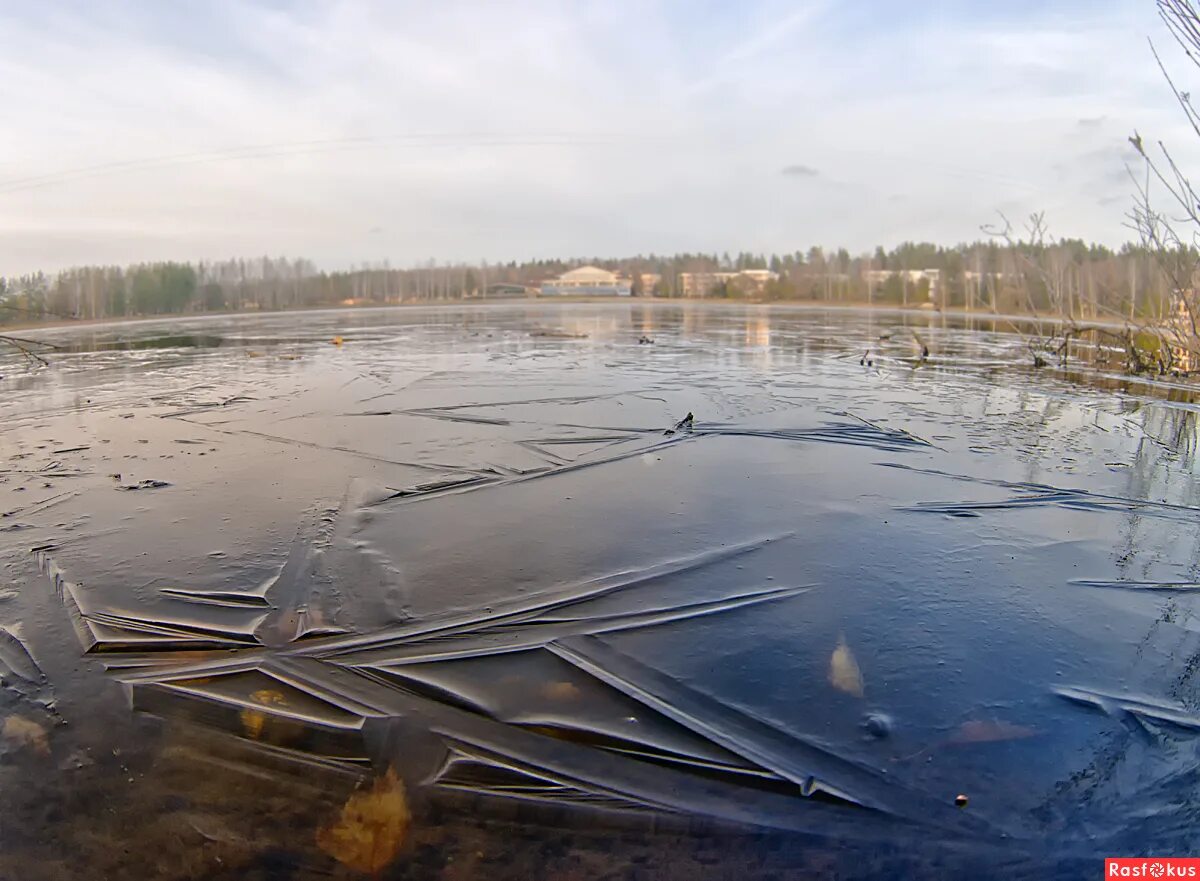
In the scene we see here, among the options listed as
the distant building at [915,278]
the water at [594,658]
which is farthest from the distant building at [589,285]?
the water at [594,658]

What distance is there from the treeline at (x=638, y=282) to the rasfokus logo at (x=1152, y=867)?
139 ft

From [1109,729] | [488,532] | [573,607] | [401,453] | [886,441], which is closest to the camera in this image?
[1109,729]

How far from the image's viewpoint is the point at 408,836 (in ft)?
9.49

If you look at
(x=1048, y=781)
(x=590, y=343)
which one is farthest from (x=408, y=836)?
(x=590, y=343)

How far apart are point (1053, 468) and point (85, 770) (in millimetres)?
9017

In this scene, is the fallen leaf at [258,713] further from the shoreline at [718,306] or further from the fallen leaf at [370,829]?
the shoreline at [718,306]

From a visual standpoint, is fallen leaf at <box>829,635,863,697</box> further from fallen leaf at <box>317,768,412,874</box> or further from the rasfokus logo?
fallen leaf at <box>317,768,412,874</box>

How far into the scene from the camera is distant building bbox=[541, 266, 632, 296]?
137 meters

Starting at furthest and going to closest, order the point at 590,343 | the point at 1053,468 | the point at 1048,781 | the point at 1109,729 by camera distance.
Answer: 1. the point at 590,343
2. the point at 1053,468
3. the point at 1109,729
4. the point at 1048,781

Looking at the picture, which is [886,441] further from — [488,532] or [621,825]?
[621,825]

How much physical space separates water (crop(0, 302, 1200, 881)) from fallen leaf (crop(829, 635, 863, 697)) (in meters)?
0.03

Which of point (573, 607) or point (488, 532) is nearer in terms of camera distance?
point (573, 607)

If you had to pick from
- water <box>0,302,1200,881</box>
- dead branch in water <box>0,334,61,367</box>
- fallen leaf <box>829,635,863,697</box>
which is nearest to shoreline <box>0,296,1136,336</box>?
dead branch in water <box>0,334,61,367</box>

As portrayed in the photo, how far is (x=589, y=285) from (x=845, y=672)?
139867 millimetres
